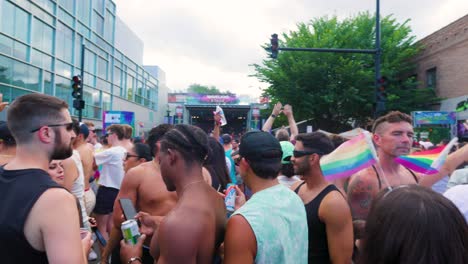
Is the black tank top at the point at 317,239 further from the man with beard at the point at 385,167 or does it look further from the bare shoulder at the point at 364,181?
the bare shoulder at the point at 364,181

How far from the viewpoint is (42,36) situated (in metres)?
21.7

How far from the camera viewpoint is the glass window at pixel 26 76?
62.9 ft

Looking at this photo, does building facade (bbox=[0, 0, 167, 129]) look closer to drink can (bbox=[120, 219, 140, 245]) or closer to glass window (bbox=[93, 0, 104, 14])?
glass window (bbox=[93, 0, 104, 14])

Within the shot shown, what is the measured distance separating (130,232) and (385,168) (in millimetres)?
2704

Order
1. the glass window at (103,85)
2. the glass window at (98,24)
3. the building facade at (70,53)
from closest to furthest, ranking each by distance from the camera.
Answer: the building facade at (70,53)
the glass window at (98,24)
the glass window at (103,85)

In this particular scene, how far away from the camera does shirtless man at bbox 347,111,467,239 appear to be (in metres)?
Result: 3.72

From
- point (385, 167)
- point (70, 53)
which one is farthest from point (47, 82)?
point (385, 167)

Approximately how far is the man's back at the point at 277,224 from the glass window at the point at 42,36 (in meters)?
21.9

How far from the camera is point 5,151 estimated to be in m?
3.58

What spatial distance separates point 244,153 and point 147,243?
1.55 m

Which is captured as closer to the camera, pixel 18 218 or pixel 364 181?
pixel 18 218

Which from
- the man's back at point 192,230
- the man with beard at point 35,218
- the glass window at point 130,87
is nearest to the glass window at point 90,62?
the glass window at point 130,87

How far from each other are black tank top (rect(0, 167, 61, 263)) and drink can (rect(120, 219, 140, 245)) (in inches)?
21.3

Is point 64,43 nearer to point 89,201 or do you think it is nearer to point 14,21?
point 14,21
